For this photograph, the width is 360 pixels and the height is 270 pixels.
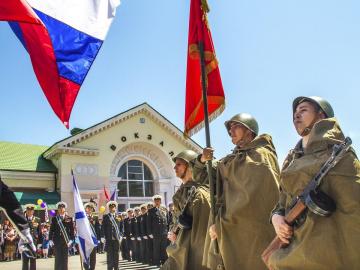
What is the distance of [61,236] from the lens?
1175 centimetres

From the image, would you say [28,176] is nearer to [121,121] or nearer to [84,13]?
[121,121]

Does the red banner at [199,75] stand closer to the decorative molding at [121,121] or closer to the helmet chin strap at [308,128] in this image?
the helmet chin strap at [308,128]

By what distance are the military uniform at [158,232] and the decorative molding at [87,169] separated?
15.9 meters

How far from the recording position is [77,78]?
4660 millimetres

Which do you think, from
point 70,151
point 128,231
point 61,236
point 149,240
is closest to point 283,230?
point 61,236

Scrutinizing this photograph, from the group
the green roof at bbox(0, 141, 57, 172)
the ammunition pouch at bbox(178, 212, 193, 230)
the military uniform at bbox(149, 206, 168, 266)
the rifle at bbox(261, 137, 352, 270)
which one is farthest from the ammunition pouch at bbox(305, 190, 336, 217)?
the green roof at bbox(0, 141, 57, 172)

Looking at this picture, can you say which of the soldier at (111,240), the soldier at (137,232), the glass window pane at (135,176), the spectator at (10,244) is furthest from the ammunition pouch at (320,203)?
the glass window pane at (135,176)

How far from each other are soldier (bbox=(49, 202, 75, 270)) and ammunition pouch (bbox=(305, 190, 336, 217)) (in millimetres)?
10221

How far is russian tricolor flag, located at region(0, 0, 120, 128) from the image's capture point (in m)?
4.42

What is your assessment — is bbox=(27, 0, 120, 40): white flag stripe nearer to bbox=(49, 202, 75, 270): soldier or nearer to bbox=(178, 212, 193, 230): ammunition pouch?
bbox=(178, 212, 193, 230): ammunition pouch

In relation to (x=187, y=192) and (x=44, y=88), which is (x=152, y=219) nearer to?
(x=187, y=192)

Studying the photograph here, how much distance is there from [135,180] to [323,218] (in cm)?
3063

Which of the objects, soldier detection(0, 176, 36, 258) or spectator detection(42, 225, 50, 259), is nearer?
soldier detection(0, 176, 36, 258)

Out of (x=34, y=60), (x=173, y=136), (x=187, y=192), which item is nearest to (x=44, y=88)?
(x=34, y=60)
